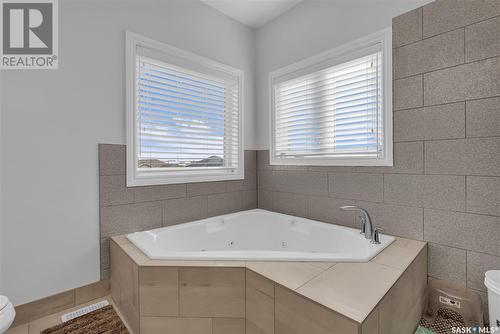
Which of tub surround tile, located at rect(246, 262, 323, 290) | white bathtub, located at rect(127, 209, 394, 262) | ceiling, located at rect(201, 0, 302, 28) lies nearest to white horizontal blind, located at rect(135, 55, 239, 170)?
white bathtub, located at rect(127, 209, 394, 262)

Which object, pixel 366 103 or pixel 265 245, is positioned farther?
pixel 265 245

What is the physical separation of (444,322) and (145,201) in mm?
2289

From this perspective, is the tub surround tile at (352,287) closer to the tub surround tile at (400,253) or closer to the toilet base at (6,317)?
the tub surround tile at (400,253)

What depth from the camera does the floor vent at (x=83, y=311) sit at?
1592mm

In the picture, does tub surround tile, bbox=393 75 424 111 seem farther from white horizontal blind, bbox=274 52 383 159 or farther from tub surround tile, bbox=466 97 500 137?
tub surround tile, bbox=466 97 500 137

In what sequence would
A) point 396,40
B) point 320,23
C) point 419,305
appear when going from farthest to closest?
point 320,23, point 396,40, point 419,305

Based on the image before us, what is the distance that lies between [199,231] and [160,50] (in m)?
1.65

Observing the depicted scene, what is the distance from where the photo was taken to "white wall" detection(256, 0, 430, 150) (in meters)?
1.89

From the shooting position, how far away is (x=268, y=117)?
277 centimetres

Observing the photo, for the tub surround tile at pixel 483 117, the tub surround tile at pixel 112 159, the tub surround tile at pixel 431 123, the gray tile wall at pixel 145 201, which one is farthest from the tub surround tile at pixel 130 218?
the tub surround tile at pixel 483 117

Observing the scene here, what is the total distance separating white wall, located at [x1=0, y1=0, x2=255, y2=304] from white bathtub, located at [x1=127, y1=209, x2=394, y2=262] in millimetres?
440

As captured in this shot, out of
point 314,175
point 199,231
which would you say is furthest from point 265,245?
point 314,175

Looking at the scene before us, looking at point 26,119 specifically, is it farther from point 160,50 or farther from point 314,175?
point 314,175

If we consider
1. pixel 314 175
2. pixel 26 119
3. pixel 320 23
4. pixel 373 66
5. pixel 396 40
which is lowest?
pixel 314 175
